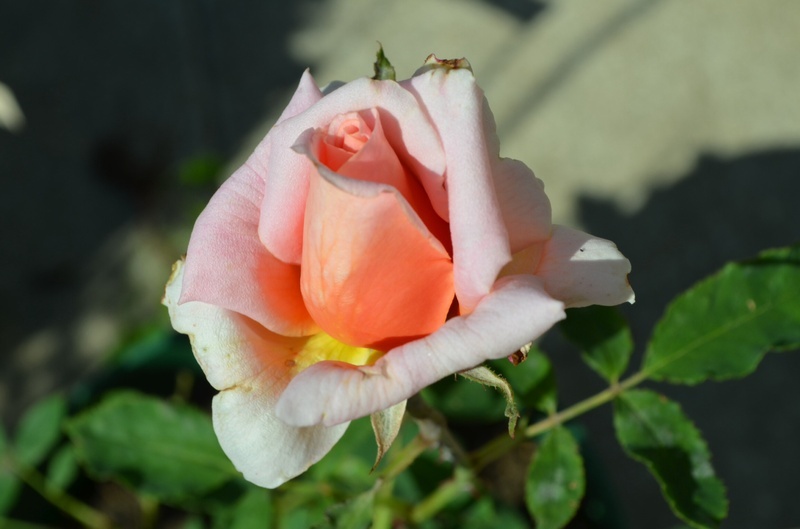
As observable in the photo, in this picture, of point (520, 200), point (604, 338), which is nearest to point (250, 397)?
point (520, 200)

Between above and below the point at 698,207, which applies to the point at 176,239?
above

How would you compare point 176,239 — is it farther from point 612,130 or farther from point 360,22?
point 612,130

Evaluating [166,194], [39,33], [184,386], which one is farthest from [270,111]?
[184,386]

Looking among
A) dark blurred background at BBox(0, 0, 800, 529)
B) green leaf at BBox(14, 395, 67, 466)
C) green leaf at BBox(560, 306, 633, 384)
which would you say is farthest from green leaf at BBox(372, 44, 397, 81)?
dark blurred background at BBox(0, 0, 800, 529)

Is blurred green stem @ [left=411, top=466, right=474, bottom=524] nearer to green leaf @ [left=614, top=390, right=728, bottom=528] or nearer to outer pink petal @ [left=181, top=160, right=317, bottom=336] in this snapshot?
green leaf @ [left=614, top=390, right=728, bottom=528]

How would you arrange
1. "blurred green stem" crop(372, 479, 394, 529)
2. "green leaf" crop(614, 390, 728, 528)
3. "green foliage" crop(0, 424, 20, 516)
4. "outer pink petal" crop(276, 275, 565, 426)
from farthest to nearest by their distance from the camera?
"green foliage" crop(0, 424, 20, 516)
"blurred green stem" crop(372, 479, 394, 529)
"green leaf" crop(614, 390, 728, 528)
"outer pink petal" crop(276, 275, 565, 426)

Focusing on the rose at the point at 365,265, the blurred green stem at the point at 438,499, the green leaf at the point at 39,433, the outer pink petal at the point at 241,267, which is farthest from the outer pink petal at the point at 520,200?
the green leaf at the point at 39,433
